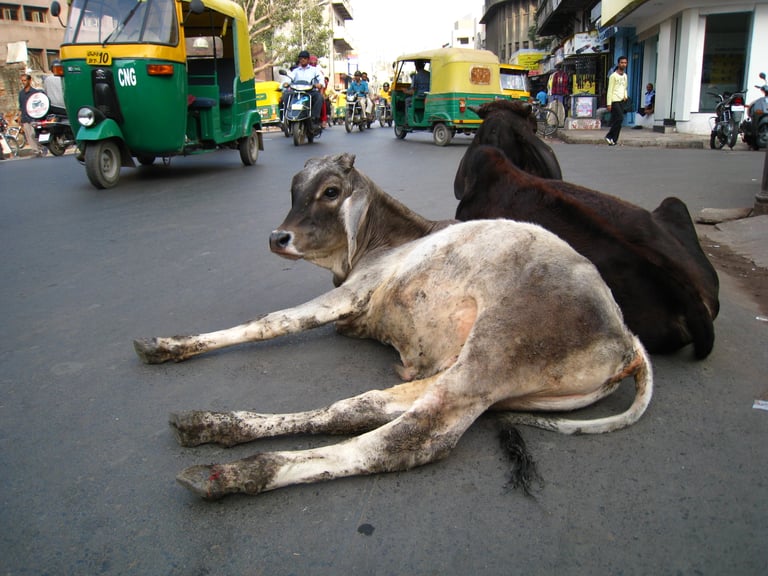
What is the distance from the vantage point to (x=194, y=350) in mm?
3383

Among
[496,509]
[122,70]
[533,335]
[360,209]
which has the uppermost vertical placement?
[122,70]

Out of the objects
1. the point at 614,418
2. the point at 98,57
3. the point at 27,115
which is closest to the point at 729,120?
the point at 98,57

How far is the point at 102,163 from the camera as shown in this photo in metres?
9.35

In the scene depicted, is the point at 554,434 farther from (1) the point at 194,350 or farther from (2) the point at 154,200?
(2) the point at 154,200

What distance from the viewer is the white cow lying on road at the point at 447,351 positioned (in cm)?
234

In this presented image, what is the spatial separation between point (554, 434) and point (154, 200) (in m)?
7.25

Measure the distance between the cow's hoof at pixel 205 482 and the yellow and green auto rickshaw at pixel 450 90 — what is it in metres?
15.4

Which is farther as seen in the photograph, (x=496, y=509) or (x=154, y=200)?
(x=154, y=200)

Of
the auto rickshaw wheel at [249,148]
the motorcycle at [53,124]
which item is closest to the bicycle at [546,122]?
the auto rickshaw wheel at [249,148]

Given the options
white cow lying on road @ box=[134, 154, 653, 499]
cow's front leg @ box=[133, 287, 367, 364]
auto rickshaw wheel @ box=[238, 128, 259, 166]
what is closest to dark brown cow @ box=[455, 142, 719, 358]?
white cow lying on road @ box=[134, 154, 653, 499]

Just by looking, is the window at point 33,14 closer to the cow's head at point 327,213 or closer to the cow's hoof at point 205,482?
the cow's head at point 327,213

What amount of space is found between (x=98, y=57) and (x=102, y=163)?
1.44 m

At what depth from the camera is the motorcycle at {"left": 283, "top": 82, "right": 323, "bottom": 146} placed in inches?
642

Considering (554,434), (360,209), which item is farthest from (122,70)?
(554,434)
